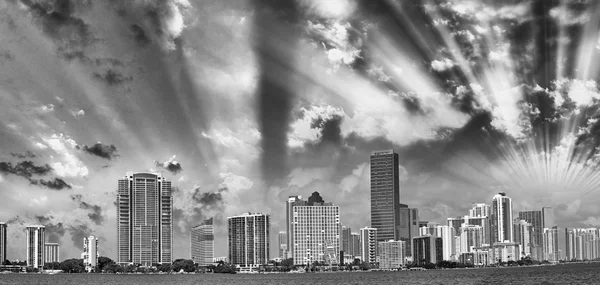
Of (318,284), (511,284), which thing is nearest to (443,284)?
(511,284)

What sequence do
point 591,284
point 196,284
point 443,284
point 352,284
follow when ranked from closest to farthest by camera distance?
point 591,284 < point 443,284 < point 352,284 < point 196,284

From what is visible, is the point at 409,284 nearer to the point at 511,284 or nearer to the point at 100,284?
the point at 511,284

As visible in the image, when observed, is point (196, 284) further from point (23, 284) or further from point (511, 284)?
point (511, 284)

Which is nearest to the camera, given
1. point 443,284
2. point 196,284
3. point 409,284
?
point 443,284

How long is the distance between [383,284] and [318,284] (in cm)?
1252

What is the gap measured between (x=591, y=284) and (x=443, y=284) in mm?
19978

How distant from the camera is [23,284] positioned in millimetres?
149125

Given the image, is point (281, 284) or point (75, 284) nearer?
point (281, 284)

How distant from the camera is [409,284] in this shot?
12650cm

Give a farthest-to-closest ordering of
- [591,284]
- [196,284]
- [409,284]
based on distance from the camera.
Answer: [196,284]
[409,284]
[591,284]

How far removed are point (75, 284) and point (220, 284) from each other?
26059mm

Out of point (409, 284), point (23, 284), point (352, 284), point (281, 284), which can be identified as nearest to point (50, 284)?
point (23, 284)

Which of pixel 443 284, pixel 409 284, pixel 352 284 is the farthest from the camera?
pixel 352 284

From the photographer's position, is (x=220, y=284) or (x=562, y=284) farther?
(x=220, y=284)
